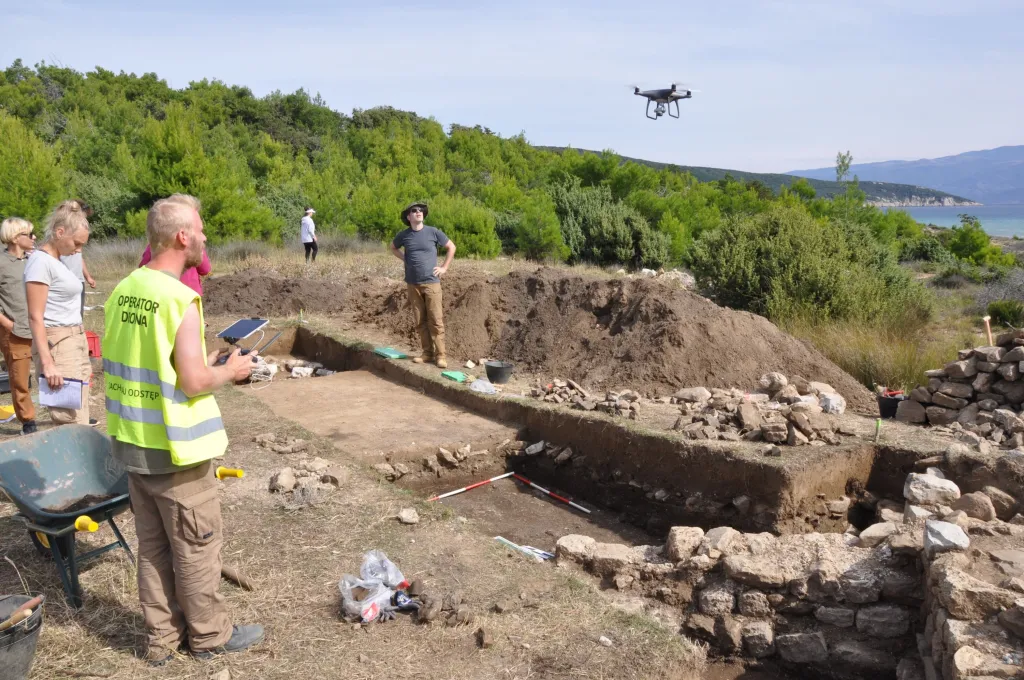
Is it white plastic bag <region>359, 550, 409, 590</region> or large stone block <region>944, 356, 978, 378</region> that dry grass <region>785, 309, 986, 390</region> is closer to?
large stone block <region>944, 356, 978, 378</region>

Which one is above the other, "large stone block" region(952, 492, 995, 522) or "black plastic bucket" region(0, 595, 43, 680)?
"black plastic bucket" region(0, 595, 43, 680)

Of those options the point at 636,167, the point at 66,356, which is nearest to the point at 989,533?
the point at 66,356

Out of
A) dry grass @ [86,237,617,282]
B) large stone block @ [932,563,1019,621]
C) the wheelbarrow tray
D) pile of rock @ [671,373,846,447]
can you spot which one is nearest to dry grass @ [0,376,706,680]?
the wheelbarrow tray

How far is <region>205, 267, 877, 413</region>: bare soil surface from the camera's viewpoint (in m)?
8.54

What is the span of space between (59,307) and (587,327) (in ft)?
22.0

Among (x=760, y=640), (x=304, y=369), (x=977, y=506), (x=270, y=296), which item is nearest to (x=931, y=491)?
(x=977, y=506)

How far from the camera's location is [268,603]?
3.91 meters

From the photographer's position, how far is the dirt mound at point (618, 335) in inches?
335

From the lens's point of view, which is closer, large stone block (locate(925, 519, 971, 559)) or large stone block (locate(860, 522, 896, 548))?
large stone block (locate(925, 519, 971, 559))

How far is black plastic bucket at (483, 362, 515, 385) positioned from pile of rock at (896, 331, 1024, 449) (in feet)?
14.3

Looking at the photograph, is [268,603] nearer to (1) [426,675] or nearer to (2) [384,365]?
(1) [426,675]

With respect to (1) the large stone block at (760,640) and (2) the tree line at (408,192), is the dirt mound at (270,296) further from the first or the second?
(1) the large stone block at (760,640)

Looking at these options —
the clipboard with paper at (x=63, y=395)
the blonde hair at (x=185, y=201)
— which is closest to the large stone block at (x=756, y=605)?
the blonde hair at (x=185, y=201)

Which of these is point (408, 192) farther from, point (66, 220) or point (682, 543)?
point (682, 543)
